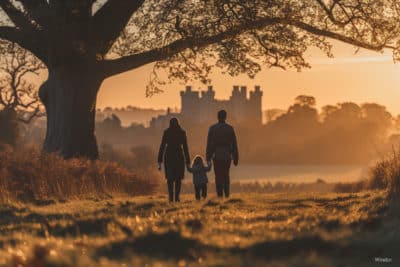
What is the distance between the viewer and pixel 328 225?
10.6 metres

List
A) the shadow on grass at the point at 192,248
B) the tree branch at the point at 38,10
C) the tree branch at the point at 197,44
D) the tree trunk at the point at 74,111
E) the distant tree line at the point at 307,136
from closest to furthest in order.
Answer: the shadow on grass at the point at 192,248 < the tree branch at the point at 38,10 < the tree branch at the point at 197,44 < the tree trunk at the point at 74,111 < the distant tree line at the point at 307,136

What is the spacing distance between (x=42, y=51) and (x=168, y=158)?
10.8 metres

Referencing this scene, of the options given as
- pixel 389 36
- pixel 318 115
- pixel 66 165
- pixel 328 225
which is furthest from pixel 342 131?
pixel 328 225

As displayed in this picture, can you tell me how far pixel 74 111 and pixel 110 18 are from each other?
385cm

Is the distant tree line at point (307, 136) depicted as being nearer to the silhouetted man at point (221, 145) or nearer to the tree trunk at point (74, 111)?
the tree trunk at point (74, 111)

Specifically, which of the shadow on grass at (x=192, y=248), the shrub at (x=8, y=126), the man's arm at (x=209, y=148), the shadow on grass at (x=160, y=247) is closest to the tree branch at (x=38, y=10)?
the man's arm at (x=209, y=148)

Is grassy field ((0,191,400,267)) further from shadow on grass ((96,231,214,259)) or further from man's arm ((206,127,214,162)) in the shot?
man's arm ((206,127,214,162))

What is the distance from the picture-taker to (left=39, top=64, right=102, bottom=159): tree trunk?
2958 cm

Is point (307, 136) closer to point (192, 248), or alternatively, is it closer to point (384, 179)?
point (384, 179)

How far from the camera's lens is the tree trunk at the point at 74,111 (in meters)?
29.6

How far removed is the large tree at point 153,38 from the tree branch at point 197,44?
38mm

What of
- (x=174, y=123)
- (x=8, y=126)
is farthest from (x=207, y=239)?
(x=8, y=126)

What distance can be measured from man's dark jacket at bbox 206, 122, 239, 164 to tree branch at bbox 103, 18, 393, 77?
26.8 ft

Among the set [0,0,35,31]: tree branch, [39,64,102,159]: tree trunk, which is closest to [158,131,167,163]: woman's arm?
[39,64,102,159]: tree trunk
